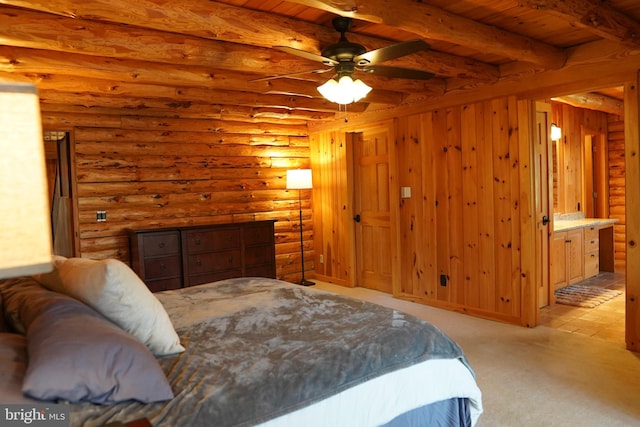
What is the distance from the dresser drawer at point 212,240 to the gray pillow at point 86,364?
342 centimetres

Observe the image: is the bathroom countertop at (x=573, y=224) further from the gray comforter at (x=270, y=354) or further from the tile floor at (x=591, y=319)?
the gray comforter at (x=270, y=354)

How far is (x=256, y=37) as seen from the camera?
285 cm

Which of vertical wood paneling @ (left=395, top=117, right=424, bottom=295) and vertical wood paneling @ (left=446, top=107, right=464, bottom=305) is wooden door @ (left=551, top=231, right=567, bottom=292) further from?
vertical wood paneling @ (left=395, top=117, right=424, bottom=295)

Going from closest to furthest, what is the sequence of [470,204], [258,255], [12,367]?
[12,367] → [470,204] → [258,255]

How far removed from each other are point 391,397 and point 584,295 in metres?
4.28

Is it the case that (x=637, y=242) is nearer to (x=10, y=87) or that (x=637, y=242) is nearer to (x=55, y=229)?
(x=10, y=87)

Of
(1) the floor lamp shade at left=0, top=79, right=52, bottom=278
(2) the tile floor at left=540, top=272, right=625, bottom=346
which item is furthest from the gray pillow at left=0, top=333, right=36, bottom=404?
(2) the tile floor at left=540, top=272, right=625, bottom=346

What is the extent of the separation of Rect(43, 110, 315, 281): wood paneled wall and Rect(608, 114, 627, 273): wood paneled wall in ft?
15.7

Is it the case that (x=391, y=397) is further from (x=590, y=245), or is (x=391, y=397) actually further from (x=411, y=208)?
(x=590, y=245)

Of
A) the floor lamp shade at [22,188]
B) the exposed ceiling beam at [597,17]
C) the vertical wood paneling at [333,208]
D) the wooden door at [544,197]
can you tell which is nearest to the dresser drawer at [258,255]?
the vertical wood paneling at [333,208]

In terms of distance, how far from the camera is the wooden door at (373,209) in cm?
563

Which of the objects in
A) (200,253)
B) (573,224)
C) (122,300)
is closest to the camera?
(122,300)

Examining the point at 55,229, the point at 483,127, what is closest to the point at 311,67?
the point at 483,127

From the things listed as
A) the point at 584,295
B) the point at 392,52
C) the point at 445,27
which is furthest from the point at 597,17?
the point at 584,295
